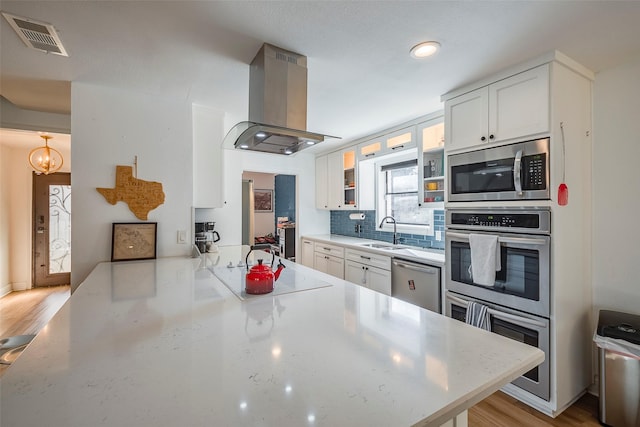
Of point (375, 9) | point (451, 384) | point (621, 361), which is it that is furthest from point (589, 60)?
point (451, 384)

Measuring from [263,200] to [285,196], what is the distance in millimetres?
900

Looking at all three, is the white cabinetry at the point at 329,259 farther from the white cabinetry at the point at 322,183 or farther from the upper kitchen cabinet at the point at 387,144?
the upper kitchen cabinet at the point at 387,144

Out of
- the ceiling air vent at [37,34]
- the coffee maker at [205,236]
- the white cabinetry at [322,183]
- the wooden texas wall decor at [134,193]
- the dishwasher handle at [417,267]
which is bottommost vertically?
the dishwasher handle at [417,267]

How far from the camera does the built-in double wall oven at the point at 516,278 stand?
73.1 inches

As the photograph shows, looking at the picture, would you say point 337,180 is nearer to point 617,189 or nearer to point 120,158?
point 120,158

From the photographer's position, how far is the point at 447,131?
2.42 meters

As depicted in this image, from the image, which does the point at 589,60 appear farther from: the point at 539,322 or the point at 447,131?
the point at 539,322

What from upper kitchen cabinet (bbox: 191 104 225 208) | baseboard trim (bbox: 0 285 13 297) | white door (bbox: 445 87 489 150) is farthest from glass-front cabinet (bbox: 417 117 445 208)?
baseboard trim (bbox: 0 285 13 297)

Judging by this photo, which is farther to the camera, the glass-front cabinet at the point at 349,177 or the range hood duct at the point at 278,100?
the glass-front cabinet at the point at 349,177

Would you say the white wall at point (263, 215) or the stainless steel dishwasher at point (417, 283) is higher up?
the white wall at point (263, 215)

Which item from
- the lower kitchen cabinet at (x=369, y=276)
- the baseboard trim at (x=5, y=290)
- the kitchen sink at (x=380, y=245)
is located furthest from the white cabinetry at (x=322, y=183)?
the baseboard trim at (x=5, y=290)

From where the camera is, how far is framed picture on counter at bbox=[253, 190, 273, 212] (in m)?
7.11

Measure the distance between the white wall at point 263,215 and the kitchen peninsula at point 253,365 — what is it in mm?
5732

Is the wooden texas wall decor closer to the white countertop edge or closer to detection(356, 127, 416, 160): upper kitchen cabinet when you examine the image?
detection(356, 127, 416, 160): upper kitchen cabinet
